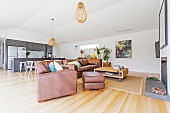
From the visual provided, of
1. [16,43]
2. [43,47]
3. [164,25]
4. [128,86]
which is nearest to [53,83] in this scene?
[128,86]

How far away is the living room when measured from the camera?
2.11 metres

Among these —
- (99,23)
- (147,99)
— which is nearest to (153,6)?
(99,23)

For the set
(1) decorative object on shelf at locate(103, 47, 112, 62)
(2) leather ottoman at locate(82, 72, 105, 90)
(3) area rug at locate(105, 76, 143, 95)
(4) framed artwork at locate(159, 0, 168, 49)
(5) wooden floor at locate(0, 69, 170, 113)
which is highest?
(4) framed artwork at locate(159, 0, 168, 49)

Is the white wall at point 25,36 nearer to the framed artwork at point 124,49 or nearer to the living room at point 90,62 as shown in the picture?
the living room at point 90,62

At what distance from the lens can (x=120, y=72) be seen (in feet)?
12.6

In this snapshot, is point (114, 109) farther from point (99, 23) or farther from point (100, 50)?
point (100, 50)

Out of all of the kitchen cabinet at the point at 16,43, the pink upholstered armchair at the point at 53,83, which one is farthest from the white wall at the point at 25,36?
the pink upholstered armchair at the point at 53,83

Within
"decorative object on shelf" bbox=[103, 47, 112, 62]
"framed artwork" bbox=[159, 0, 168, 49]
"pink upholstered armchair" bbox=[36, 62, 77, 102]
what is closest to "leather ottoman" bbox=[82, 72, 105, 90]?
"pink upholstered armchair" bbox=[36, 62, 77, 102]

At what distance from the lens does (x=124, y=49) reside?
262 inches

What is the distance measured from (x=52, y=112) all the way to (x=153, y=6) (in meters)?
4.97

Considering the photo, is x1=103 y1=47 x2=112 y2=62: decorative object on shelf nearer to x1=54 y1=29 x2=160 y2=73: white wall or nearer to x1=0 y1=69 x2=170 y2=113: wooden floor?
x1=54 y1=29 x2=160 y2=73: white wall

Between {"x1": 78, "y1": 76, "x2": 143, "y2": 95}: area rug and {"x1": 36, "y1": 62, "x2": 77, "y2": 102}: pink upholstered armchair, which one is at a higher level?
{"x1": 36, "y1": 62, "x2": 77, "y2": 102}: pink upholstered armchair

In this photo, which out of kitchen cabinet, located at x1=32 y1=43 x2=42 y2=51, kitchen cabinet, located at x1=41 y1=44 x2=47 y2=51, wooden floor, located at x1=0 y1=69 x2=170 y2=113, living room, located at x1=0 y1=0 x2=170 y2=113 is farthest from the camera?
kitchen cabinet, located at x1=41 y1=44 x2=47 y2=51

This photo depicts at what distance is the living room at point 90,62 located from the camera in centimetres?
211
